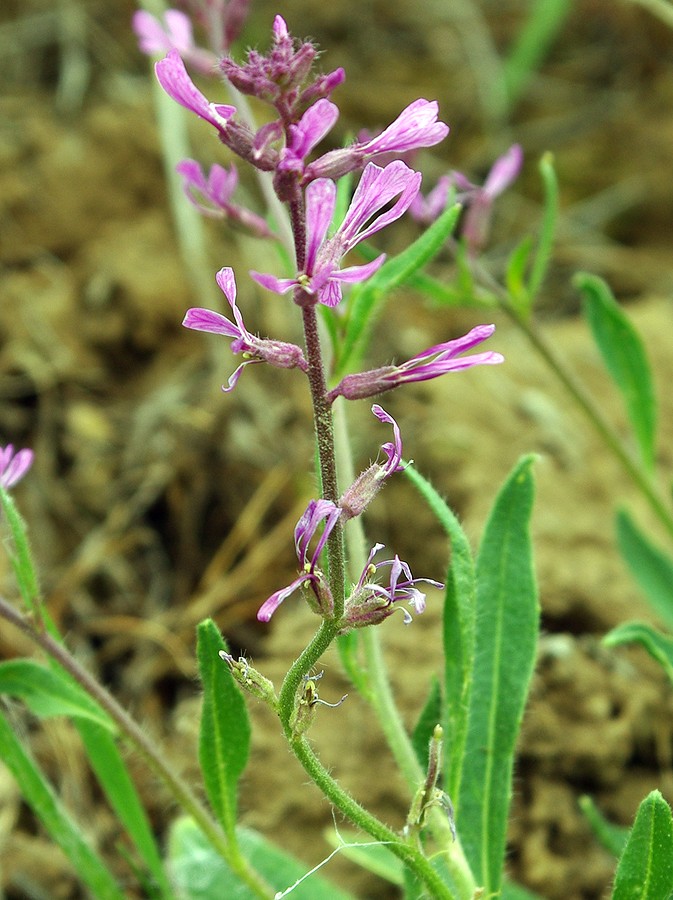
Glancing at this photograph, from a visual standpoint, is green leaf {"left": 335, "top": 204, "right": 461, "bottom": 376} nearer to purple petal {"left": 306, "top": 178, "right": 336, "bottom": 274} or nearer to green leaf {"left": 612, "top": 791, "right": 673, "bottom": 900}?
purple petal {"left": 306, "top": 178, "right": 336, "bottom": 274}

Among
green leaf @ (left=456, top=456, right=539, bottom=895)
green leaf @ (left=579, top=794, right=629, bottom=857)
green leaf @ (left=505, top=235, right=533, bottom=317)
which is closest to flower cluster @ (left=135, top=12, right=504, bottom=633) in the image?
green leaf @ (left=456, top=456, right=539, bottom=895)

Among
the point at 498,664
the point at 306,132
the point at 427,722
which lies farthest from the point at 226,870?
the point at 306,132

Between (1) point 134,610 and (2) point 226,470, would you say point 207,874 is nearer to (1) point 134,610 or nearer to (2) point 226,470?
(1) point 134,610

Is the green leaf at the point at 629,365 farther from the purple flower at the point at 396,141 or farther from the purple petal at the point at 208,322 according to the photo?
the purple petal at the point at 208,322

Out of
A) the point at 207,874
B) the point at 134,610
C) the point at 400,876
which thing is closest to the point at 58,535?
the point at 134,610

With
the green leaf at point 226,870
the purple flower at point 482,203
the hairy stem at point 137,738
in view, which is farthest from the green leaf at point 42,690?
the purple flower at point 482,203

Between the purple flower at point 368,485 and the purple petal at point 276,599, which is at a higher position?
the purple flower at point 368,485
